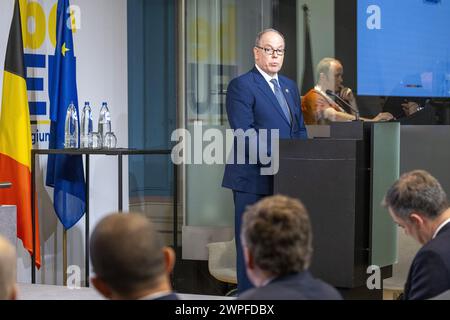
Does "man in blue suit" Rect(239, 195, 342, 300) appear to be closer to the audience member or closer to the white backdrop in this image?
the audience member

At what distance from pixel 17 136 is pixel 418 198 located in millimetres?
3541

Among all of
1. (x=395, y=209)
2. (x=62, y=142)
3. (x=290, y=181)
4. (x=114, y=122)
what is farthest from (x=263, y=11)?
(x=395, y=209)

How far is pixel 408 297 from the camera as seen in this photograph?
2.71 m

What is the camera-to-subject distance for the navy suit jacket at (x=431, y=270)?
2.59 metres

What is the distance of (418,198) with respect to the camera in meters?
2.75

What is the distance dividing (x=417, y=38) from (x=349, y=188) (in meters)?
2.86

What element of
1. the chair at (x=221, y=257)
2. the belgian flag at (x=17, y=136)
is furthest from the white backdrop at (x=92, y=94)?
the chair at (x=221, y=257)

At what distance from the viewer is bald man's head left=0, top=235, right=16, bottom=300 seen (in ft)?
6.26

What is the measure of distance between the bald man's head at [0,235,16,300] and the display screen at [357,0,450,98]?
16.1 feet

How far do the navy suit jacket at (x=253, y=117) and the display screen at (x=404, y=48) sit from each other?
191 cm

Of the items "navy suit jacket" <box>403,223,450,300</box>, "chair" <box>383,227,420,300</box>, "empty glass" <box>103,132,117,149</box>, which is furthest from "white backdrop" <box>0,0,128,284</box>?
"navy suit jacket" <box>403,223,450,300</box>

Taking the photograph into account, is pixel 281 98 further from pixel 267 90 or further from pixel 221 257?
pixel 221 257

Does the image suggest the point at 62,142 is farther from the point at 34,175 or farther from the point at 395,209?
the point at 395,209

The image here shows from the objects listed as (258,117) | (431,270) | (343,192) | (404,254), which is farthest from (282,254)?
(404,254)
